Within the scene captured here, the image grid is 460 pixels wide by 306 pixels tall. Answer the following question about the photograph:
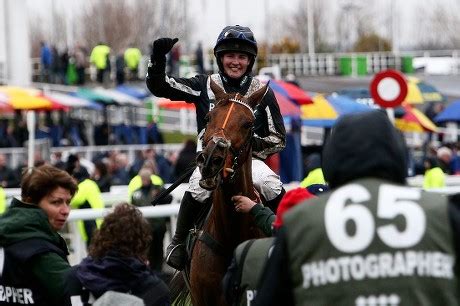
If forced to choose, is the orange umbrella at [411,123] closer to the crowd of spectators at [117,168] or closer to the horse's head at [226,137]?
the crowd of spectators at [117,168]

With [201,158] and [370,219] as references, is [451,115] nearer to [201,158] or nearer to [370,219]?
[201,158]

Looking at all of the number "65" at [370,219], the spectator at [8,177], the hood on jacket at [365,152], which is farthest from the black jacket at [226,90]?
the spectator at [8,177]

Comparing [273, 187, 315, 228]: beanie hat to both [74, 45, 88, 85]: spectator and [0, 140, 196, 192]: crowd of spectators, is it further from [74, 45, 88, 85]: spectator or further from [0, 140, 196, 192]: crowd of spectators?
[74, 45, 88, 85]: spectator

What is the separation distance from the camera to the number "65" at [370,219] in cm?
446

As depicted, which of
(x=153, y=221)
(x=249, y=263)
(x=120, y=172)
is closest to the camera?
(x=249, y=263)

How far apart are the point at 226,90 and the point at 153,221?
4384 millimetres

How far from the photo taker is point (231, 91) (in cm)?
902

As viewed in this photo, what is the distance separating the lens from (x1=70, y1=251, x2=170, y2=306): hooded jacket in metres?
6.25

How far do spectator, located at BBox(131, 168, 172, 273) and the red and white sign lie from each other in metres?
3.80

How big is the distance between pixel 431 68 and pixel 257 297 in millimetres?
65693

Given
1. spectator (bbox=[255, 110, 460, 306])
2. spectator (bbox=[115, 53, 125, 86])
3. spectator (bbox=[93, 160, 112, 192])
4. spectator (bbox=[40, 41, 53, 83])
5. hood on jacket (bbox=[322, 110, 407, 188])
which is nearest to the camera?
spectator (bbox=[255, 110, 460, 306])

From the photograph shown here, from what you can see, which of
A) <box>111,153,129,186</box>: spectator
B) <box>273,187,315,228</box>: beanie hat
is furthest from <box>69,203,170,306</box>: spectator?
<box>111,153,129,186</box>: spectator

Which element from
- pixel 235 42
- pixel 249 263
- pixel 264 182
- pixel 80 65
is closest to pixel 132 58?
pixel 80 65

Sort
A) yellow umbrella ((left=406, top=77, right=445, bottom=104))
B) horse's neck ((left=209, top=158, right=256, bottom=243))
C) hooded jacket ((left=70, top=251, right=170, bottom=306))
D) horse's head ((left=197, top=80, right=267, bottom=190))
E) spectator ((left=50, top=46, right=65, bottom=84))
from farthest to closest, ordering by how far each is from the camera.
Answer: spectator ((left=50, top=46, right=65, bottom=84)) < yellow umbrella ((left=406, top=77, right=445, bottom=104)) < horse's neck ((left=209, top=158, right=256, bottom=243)) < horse's head ((left=197, top=80, right=267, bottom=190)) < hooded jacket ((left=70, top=251, right=170, bottom=306))
